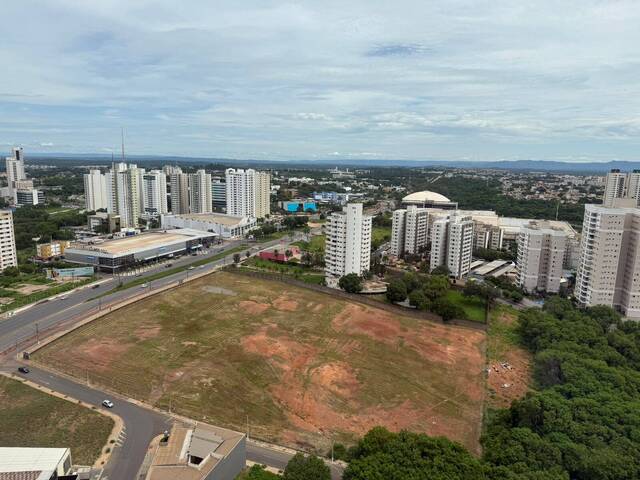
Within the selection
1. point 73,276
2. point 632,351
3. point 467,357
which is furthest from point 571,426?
point 73,276

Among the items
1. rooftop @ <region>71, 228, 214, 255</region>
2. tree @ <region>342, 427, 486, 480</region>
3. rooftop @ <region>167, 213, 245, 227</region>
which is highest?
rooftop @ <region>167, 213, 245, 227</region>

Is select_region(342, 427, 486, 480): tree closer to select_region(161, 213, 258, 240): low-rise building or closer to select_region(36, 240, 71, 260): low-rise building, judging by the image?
select_region(36, 240, 71, 260): low-rise building

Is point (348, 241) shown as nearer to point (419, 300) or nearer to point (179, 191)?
point (419, 300)

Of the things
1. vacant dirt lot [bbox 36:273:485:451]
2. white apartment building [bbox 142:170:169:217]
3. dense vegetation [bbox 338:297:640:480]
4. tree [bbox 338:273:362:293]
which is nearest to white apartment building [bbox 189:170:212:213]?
white apartment building [bbox 142:170:169:217]

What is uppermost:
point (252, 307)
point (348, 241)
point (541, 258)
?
point (348, 241)

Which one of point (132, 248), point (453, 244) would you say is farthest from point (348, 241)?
point (132, 248)

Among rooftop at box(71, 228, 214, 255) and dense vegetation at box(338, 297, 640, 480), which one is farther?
rooftop at box(71, 228, 214, 255)

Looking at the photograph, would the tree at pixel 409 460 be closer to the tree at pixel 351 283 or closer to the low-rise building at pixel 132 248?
the tree at pixel 351 283

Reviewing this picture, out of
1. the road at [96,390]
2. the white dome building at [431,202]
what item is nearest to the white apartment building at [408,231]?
the road at [96,390]
